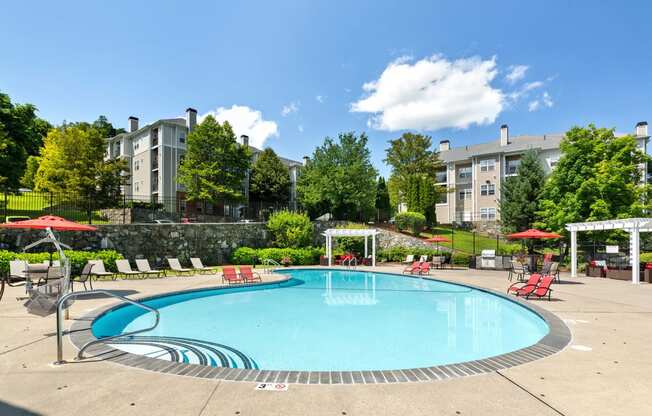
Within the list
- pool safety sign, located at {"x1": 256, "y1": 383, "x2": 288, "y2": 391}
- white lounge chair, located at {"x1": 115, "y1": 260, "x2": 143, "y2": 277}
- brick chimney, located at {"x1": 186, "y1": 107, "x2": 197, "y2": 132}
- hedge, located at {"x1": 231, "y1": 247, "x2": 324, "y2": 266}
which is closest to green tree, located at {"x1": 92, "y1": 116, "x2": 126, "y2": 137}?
brick chimney, located at {"x1": 186, "y1": 107, "x2": 197, "y2": 132}

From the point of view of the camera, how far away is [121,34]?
43.0 feet

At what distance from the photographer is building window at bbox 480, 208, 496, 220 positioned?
131 feet

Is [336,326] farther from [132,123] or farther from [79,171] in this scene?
[132,123]

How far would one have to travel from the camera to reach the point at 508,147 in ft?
132

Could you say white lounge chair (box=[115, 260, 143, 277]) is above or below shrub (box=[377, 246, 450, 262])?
above

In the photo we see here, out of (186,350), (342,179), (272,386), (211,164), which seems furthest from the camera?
(211,164)

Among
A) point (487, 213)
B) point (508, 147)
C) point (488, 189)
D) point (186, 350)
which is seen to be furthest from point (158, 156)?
point (508, 147)

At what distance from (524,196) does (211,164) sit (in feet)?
100.0

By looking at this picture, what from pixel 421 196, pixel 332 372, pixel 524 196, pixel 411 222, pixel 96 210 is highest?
pixel 421 196

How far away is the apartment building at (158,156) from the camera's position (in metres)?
37.3

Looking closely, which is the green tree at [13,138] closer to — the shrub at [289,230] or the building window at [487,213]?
the shrub at [289,230]

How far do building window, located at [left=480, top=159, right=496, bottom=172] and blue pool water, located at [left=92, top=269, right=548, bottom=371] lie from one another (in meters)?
31.2

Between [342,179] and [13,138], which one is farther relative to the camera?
[342,179]

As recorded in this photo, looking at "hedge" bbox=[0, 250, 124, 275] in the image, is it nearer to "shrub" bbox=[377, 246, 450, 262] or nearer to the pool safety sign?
the pool safety sign
